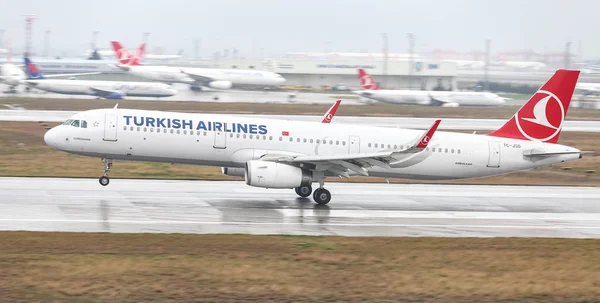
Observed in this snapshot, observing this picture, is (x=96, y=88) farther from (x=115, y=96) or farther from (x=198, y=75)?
(x=198, y=75)

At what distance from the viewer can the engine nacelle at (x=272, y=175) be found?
3058 cm

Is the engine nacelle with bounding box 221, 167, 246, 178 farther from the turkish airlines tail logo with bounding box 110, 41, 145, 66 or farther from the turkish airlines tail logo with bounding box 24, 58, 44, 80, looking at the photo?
the turkish airlines tail logo with bounding box 110, 41, 145, 66

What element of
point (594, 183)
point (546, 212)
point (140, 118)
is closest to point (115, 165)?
point (140, 118)

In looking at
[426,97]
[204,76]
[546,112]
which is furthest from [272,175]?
[204,76]

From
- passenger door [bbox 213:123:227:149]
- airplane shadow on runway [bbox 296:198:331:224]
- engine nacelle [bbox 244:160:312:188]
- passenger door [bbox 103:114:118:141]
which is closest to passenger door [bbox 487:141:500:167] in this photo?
airplane shadow on runway [bbox 296:198:331:224]

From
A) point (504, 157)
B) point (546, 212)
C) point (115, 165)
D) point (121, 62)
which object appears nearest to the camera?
point (546, 212)

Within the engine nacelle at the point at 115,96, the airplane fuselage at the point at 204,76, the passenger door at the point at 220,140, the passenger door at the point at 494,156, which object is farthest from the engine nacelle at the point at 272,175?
the airplane fuselage at the point at 204,76

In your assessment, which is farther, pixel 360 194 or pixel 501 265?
pixel 360 194

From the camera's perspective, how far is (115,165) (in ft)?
138

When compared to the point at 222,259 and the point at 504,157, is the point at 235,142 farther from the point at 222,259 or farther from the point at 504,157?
the point at 222,259

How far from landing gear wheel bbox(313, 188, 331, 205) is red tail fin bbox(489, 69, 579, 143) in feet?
28.3

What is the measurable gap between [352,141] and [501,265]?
14.3m

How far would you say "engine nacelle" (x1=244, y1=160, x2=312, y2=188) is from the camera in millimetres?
30578

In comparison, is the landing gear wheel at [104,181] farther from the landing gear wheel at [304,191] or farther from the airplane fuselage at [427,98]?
the airplane fuselage at [427,98]
